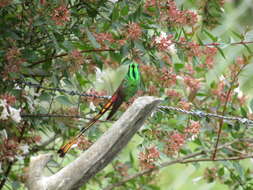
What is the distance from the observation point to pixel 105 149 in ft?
4.12

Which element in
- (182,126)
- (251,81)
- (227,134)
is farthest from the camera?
(251,81)

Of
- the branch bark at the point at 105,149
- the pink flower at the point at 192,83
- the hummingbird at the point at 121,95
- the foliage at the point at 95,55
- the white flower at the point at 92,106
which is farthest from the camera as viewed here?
the pink flower at the point at 192,83

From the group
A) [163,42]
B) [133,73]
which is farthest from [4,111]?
[163,42]

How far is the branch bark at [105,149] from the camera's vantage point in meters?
1.22

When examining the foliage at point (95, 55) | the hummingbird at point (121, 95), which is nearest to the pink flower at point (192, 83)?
the foliage at point (95, 55)

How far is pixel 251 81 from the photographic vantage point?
3.93 m

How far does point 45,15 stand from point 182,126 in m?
0.64

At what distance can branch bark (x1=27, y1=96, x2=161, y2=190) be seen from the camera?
4.01ft

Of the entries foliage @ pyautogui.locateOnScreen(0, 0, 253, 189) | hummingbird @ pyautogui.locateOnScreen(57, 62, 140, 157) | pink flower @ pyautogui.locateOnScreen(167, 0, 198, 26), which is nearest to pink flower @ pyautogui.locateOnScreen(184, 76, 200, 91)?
foliage @ pyautogui.locateOnScreen(0, 0, 253, 189)

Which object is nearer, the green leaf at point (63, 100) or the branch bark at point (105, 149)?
the branch bark at point (105, 149)

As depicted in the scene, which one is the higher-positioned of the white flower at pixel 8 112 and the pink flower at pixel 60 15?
the pink flower at pixel 60 15

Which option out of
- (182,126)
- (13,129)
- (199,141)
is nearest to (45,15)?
(13,129)

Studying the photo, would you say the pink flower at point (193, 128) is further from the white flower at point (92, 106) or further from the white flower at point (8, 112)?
the white flower at point (8, 112)

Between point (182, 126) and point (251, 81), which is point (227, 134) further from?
point (251, 81)
